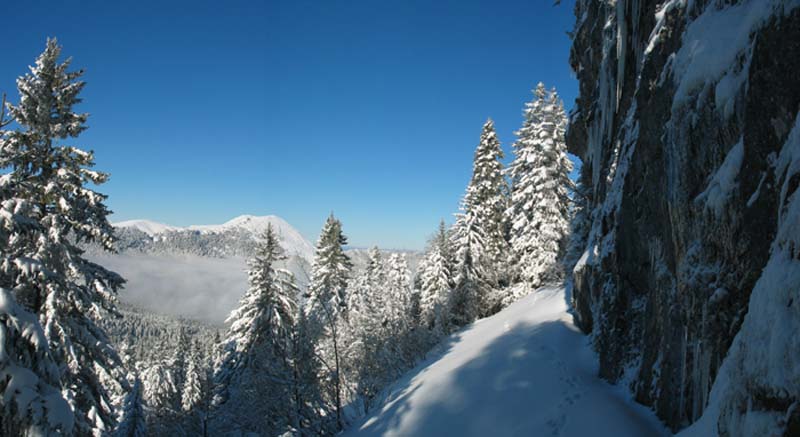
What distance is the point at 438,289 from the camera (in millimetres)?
28781

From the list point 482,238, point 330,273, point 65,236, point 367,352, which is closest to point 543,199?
point 482,238

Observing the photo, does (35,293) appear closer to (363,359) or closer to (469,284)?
(363,359)

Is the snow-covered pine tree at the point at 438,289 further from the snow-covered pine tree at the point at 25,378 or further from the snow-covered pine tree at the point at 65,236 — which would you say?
the snow-covered pine tree at the point at 25,378

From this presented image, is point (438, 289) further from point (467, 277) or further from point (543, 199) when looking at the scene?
point (543, 199)

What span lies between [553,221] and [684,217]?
20623 mm

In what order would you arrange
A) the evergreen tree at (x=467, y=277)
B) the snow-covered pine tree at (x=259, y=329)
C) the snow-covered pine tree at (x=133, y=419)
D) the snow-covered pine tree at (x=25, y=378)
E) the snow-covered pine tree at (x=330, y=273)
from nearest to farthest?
the snow-covered pine tree at (x=25, y=378) < the snow-covered pine tree at (x=133, y=419) < the snow-covered pine tree at (x=259, y=329) < the evergreen tree at (x=467, y=277) < the snow-covered pine tree at (x=330, y=273)

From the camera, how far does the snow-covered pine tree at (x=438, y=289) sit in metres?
26.4

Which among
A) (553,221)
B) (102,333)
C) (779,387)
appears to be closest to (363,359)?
(102,333)

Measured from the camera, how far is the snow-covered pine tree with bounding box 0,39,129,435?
1042cm

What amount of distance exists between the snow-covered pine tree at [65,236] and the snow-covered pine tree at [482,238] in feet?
67.0

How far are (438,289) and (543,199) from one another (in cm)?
982

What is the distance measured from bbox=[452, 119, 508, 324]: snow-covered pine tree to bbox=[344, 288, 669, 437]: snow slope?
10.0 metres

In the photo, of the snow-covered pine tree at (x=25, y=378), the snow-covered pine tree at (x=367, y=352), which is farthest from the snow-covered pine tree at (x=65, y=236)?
the snow-covered pine tree at (x=367, y=352)

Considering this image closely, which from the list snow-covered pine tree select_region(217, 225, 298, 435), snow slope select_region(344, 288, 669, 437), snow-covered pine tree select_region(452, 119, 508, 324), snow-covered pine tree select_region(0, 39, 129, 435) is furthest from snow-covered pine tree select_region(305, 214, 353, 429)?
snow-covered pine tree select_region(0, 39, 129, 435)
